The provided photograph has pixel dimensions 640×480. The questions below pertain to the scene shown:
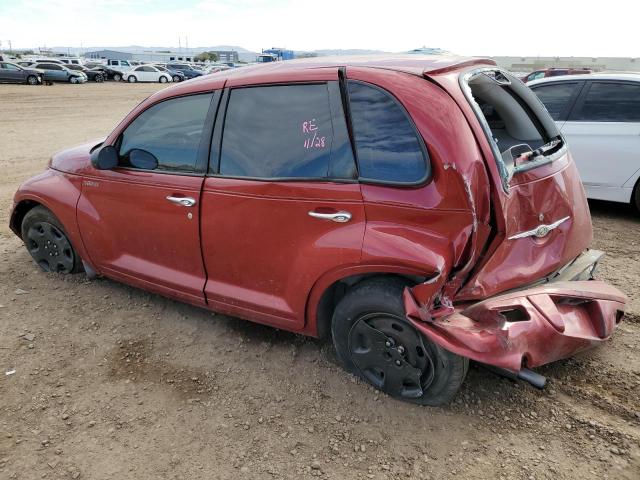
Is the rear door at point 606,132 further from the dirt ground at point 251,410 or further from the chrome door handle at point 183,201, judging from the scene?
the chrome door handle at point 183,201

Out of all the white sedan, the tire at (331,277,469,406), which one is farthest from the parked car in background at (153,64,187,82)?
the tire at (331,277,469,406)

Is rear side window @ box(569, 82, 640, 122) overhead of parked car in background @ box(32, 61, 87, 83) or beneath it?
overhead

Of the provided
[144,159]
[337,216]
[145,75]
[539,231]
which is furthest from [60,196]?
[145,75]

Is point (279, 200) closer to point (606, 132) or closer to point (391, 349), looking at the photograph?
point (391, 349)

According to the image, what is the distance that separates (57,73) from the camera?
33188 mm

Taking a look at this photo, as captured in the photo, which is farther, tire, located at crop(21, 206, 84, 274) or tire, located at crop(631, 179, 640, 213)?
tire, located at crop(631, 179, 640, 213)

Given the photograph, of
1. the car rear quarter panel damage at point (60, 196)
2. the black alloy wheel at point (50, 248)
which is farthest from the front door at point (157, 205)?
the black alloy wheel at point (50, 248)

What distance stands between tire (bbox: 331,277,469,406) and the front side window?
4.43 feet

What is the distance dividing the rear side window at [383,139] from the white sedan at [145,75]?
40869 millimetres

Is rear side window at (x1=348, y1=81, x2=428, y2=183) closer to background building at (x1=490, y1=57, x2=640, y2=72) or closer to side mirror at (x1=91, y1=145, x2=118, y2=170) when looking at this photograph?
side mirror at (x1=91, y1=145, x2=118, y2=170)

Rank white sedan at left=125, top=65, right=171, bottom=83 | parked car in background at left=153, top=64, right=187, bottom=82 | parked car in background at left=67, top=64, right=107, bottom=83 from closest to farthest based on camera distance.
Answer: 1. parked car in background at left=67, top=64, right=107, bottom=83
2. white sedan at left=125, top=65, right=171, bottom=83
3. parked car in background at left=153, top=64, right=187, bottom=82

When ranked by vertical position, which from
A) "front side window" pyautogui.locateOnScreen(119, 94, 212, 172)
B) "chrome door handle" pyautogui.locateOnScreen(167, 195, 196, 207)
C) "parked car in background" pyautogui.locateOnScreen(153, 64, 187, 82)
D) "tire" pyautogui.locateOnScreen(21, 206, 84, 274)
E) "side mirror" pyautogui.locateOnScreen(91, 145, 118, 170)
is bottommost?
"parked car in background" pyautogui.locateOnScreen(153, 64, 187, 82)

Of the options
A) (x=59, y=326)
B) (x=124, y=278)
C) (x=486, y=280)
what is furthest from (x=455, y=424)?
(x=59, y=326)

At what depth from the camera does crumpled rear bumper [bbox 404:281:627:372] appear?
2.27 meters
